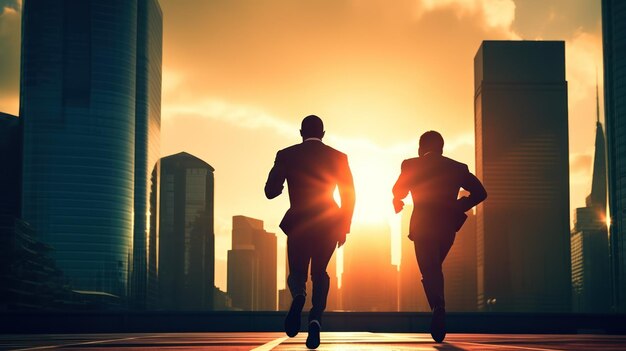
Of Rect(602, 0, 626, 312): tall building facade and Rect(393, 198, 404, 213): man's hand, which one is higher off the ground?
Rect(602, 0, 626, 312): tall building facade

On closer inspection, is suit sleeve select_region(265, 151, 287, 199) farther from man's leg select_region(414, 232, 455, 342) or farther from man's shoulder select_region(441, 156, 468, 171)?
man's shoulder select_region(441, 156, 468, 171)

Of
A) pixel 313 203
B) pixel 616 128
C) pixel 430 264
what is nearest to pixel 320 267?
pixel 313 203

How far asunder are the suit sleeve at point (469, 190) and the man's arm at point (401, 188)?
25.1 inches

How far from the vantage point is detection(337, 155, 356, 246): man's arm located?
9.26m

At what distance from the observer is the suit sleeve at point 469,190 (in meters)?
10.5

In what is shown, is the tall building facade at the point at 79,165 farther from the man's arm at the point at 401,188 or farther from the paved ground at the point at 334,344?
the man's arm at the point at 401,188

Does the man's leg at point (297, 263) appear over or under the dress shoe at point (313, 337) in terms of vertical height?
over

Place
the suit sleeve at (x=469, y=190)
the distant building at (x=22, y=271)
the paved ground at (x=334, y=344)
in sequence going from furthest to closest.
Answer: the distant building at (x=22, y=271) < the suit sleeve at (x=469, y=190) < the paved ground at (x=334, y=344)

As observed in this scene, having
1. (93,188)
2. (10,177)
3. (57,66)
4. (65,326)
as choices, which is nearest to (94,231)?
(93,188)

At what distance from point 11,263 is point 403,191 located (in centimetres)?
13444

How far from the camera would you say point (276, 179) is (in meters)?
9.37

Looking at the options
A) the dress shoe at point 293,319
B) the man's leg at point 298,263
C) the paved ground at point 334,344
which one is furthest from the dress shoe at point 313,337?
the man's leg at point 298,263

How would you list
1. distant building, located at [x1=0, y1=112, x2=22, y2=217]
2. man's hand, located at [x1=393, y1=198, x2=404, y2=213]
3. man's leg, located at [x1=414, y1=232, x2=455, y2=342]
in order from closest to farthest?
man's leg, located at [x1=414, y1=232, x2=455, y2=342]
man's hand, located at [x1=393, y1=198, x2=404, y2=213]
distant building, located at [x1=0, y1=112, x2=22, y2=217]

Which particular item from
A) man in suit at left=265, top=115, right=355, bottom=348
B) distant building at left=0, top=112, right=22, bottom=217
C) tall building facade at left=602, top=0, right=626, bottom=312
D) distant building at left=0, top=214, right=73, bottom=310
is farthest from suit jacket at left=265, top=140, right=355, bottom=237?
distant building at left=0, top=112, right=22, bottom=217
